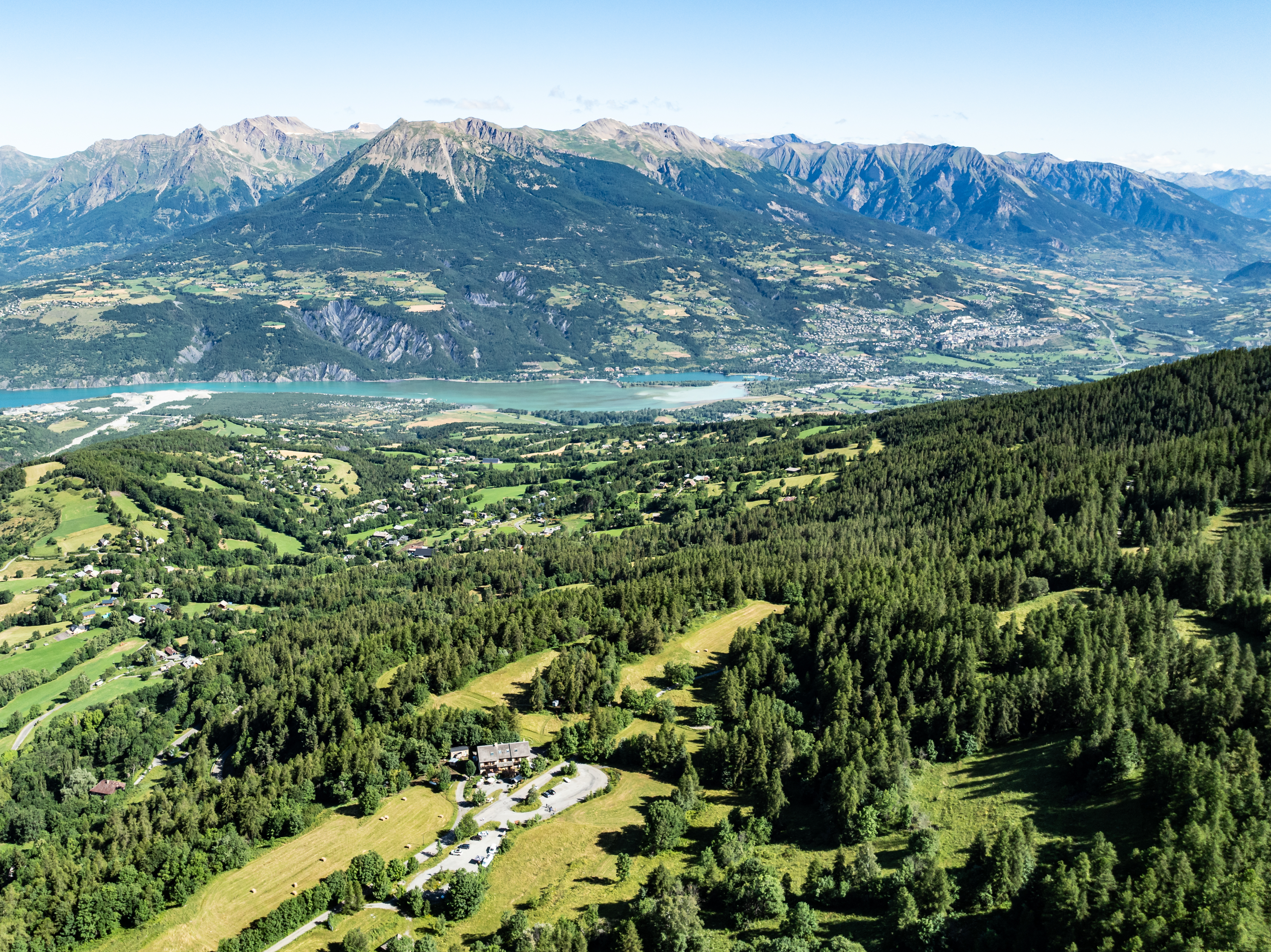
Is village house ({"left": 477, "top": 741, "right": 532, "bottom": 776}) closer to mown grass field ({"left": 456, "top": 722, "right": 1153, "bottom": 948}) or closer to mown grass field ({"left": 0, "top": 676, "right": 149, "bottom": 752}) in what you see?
mown grass field ({"left": 456, "top": 722, "right": 1153, "bottom": 948})

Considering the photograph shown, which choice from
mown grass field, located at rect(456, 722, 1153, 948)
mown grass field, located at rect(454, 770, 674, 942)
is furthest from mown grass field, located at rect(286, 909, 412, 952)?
mown grass field, located at rect(456, 722, 1153, 948)

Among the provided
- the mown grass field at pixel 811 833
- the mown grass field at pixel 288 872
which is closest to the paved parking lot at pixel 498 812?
Answer: the mown grass field at pixel 811 833

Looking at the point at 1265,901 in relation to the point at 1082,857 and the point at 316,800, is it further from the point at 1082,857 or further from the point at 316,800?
the point at 316,800

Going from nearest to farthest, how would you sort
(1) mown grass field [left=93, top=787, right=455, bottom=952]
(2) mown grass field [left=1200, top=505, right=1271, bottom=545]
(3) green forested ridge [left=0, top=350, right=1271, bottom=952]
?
(3) green forested ridge [left=0, top=350, right=1271, bottom=952] → (1) mown grass field [left=93, top=787, right=455, bottom=952] → (2) mown grass field [left=1200, top=505, right=1271, bottom=545]

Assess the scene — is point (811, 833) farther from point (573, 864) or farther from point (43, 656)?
point (43, 656)

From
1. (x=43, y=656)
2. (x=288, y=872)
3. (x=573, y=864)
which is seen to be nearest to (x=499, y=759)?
(x=573, y=864)
